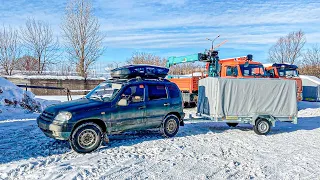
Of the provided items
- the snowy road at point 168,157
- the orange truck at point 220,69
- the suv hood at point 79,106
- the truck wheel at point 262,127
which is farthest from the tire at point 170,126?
the orange truck at point 220,69

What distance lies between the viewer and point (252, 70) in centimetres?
1347

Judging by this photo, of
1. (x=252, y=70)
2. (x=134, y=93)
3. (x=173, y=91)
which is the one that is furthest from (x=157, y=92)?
(x=252, y=70)

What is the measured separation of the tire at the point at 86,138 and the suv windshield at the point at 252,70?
9590mm

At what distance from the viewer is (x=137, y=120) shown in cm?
715

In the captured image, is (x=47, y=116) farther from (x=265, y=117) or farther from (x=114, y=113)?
(x=265, y=117)

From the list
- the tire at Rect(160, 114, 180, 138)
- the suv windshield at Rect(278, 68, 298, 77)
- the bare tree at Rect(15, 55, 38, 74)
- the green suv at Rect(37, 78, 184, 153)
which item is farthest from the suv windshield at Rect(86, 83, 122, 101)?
the bare tree at Rect(15, 55, 38, 74)

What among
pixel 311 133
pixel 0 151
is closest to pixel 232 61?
pixel 311 133

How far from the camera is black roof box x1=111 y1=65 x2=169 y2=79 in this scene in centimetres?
759

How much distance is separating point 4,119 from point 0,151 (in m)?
5.25

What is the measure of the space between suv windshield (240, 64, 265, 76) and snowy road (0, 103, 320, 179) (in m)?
5.21

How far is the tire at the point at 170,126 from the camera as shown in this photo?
7812mm

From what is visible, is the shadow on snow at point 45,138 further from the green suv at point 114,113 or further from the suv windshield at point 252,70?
the suv windshield at point 252,70

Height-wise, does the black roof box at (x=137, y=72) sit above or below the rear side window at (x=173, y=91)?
above

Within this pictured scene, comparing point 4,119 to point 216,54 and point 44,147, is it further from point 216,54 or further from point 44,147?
point 216,54
